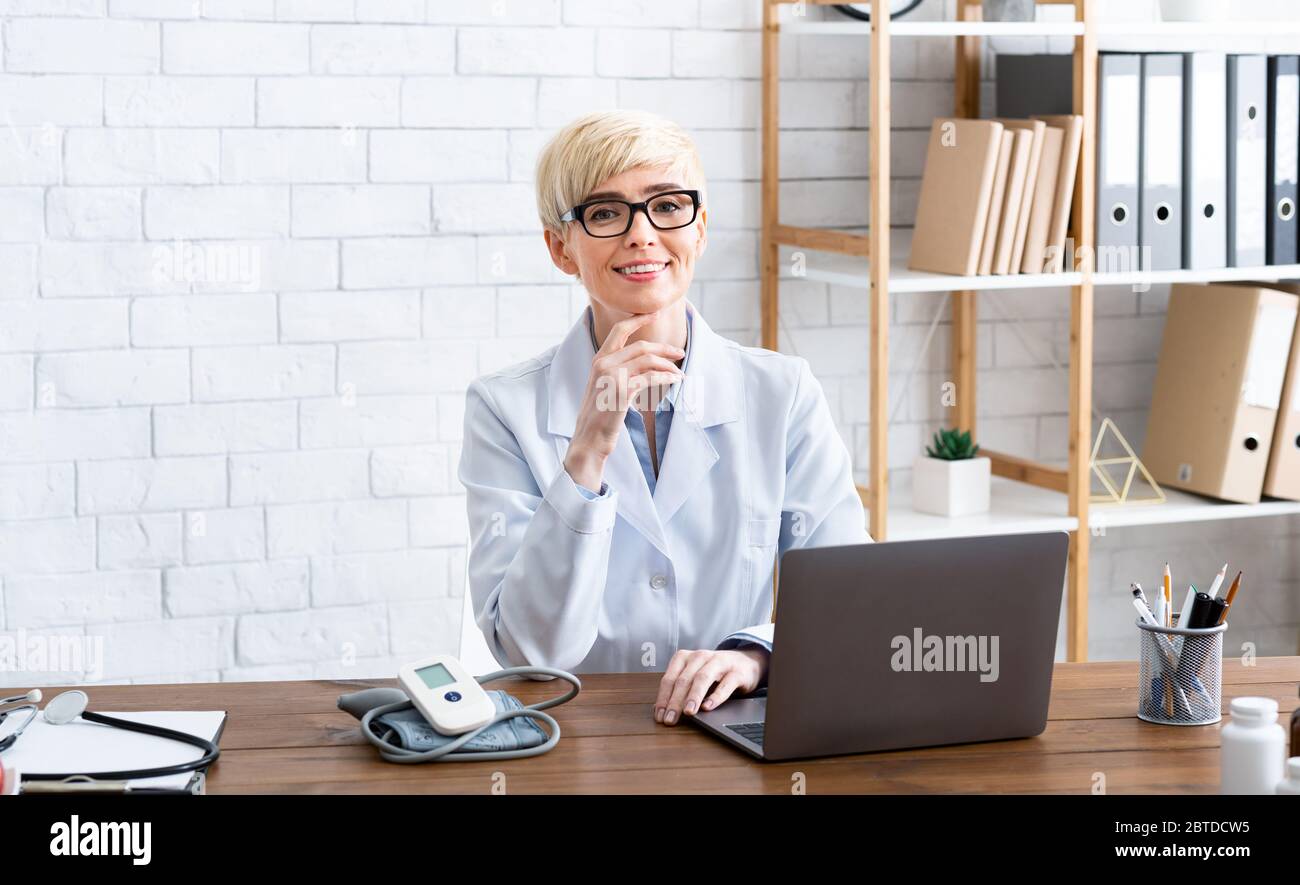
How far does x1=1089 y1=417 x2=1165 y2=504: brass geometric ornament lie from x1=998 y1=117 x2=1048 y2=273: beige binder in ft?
1.46

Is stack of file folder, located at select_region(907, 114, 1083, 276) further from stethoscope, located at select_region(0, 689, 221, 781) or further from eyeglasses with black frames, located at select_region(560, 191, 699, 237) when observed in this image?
stethoscope, located at select_region(0, 689, 221, 781)

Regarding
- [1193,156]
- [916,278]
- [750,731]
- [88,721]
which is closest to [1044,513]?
[916,278]

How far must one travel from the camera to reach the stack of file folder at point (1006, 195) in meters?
2.65

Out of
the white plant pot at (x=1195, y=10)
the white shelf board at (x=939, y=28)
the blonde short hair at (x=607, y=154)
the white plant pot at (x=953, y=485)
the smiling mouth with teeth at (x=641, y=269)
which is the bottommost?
the white plant pot at (x=953, y=485)

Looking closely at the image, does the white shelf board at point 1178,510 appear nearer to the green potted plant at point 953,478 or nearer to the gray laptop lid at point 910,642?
the green potted plant at point 953,478

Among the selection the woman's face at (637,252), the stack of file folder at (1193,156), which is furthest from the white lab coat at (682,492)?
A: the stack of file folder at (1193,156)

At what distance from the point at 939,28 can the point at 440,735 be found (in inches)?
69.1

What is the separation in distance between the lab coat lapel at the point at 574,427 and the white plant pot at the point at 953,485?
3.88 ft

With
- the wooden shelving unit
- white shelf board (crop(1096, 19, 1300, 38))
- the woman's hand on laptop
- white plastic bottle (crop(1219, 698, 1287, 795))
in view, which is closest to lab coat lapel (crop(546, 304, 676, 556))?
the woman's hand on laptop

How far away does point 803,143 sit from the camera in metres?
2.96
